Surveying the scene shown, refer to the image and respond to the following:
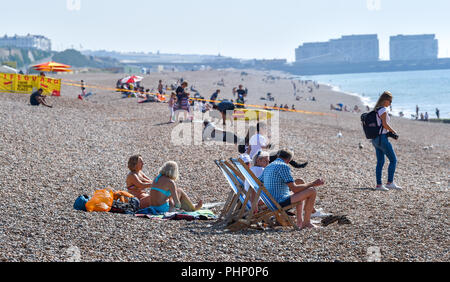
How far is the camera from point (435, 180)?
38.0ft

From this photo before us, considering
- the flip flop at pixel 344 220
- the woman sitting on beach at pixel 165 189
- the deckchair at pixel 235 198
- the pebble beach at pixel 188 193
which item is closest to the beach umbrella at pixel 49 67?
Answer: the pebble beach at pixel 188 193

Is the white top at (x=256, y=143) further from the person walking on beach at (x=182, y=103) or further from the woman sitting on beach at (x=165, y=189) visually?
the person walking on beach at (x=182, y=103)

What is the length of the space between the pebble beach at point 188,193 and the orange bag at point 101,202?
0.22 metres

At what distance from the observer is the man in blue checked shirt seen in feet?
21.5

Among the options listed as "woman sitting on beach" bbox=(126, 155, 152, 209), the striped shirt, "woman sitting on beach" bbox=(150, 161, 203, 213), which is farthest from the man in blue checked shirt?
"woman sitting on beach" bbox=(126, 155, 152, 209)

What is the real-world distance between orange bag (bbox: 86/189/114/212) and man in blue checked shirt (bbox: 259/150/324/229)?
1.89 meters

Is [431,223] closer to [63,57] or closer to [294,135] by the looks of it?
[294,135]

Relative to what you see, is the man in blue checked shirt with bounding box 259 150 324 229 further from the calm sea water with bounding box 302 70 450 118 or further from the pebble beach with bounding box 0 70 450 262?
the calm sea water with bounding box 302 70 450 118

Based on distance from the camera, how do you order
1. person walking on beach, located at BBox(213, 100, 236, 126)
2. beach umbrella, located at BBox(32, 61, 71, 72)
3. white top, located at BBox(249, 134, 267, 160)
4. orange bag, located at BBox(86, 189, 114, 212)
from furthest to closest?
beach umbrella, located at BBox(32, 61, 71, 72) < person walking on beach, located at BBox(213, 100, 236, 126) < white top, located at BBox(249, 134, 267, 160) < orange bag, located at BBox(86, 189, 114, 212)

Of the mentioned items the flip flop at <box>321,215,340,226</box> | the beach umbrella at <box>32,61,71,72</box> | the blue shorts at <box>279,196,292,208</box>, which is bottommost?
the flip flop at <box>321,215,340,226</box>

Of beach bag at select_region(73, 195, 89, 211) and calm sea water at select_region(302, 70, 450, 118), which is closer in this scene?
beach bag at select_region(73, 195, 89, 211)

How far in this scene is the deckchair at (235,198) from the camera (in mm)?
6650

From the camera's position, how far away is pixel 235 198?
6922 mm

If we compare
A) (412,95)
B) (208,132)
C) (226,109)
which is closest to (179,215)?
(208,132)
